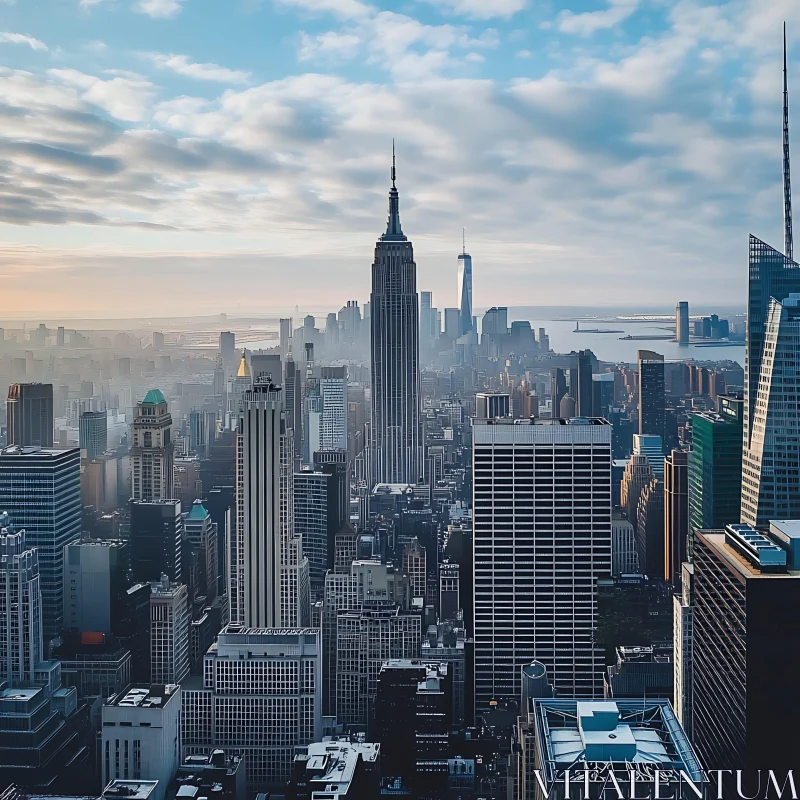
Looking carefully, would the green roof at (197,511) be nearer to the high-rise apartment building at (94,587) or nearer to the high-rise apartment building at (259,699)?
the high-rise apartment building at (94,587)

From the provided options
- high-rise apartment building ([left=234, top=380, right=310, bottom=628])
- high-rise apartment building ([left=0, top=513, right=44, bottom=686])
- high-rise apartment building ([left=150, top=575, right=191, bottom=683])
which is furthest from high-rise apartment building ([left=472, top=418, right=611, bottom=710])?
high-rise apartment building ([left=0, top=513, right=44, bottom=686])

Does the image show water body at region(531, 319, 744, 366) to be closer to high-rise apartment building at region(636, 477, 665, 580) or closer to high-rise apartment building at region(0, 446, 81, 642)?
high-rise apartment building at region(636, 477, 665, 580)

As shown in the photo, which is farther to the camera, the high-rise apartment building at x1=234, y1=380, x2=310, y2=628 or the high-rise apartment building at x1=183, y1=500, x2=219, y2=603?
the high-rise apartment building at x1=183, y1=500, x2=219, y2=603

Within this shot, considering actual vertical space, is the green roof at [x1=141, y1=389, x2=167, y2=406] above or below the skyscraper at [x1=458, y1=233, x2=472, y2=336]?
below

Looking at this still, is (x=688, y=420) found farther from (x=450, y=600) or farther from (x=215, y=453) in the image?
(x=215, y=453)

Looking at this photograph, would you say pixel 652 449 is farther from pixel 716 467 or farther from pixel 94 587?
pixel 94 587

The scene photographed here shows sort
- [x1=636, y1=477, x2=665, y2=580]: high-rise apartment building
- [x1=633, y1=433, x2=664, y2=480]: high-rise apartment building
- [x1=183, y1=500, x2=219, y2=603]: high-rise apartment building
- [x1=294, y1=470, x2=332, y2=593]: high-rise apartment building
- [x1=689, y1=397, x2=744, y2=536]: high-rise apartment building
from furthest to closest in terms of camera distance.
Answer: [x1=633, y1=433, x2=664, y2=480]: high-rise apartment building, [x1=294, y1=470, x2=332, y2=593]: high-rise apartment building, [x1=183, y1=500, x2=219, y2=603]: high-rise apartment building, [x1=636, y1=477, x2=665, y2=580]: high-rise apartment building, [x1=689, y1=397, x2=744, y2=536]: high-rise apartment building
